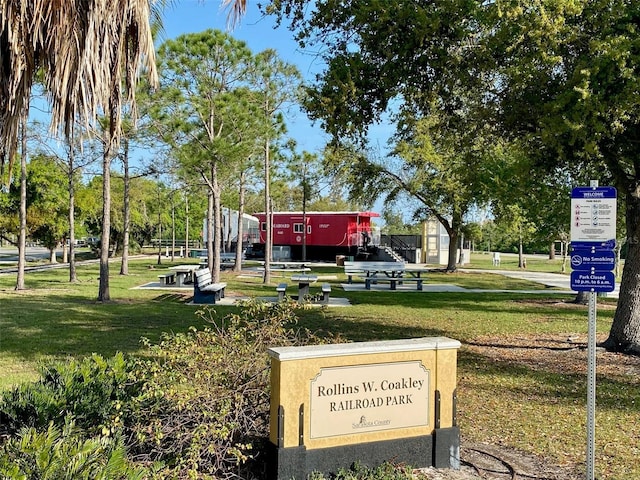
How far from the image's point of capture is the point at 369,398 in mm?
4547

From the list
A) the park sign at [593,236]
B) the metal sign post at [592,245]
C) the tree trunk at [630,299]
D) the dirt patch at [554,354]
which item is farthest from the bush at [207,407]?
the tree trunk at [630,299]

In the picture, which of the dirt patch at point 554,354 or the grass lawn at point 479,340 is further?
the dirt patch at point 554,354

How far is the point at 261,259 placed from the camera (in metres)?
39.9

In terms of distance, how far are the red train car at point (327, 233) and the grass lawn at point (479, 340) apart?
56.8 ft

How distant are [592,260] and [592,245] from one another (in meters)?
0.11

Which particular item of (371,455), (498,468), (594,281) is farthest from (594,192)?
(371,455)

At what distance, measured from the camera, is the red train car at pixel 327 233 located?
37.2 metres

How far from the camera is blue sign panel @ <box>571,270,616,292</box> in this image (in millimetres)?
4387

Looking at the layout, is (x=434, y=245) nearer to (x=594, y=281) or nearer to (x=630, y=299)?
(x=630, y=299)

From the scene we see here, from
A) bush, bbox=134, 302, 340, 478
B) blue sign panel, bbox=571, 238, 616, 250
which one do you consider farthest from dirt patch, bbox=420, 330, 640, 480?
blue sign panel, bbox=571, 238, 616, 250

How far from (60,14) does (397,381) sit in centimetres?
367

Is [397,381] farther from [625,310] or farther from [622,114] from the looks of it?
[625,310]

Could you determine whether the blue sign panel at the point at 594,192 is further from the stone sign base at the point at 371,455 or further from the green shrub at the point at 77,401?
the green shrub at the point at 77,401

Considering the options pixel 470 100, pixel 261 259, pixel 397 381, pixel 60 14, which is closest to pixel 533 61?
pixel 470 100
